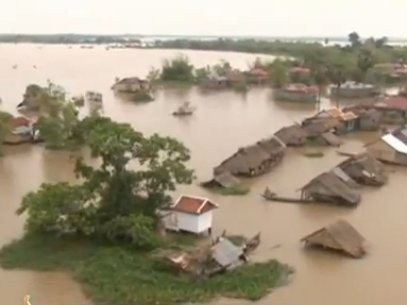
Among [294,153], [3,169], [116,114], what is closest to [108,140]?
[3,169]

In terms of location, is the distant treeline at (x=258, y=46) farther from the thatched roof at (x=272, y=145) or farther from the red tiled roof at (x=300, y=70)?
the thatched roof at (x=272, y=145)

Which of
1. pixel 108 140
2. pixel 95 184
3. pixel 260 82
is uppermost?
pixel 108 140

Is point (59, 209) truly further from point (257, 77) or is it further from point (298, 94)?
point (257, 77)

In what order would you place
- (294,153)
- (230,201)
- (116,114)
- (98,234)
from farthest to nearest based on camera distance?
(116,114)
(294,153)
(230,201)
(98,234)

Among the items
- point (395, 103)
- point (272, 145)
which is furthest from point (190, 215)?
point (395, 103)

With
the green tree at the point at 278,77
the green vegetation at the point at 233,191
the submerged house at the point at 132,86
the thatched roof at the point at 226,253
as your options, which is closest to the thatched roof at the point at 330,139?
the green vegetation at the point at 233,191

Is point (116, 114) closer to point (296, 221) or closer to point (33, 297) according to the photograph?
point (296, 221)

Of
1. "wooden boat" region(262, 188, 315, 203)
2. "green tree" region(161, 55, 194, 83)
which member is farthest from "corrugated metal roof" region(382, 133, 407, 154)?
"green tree" region(161, 55, 194, 83)
